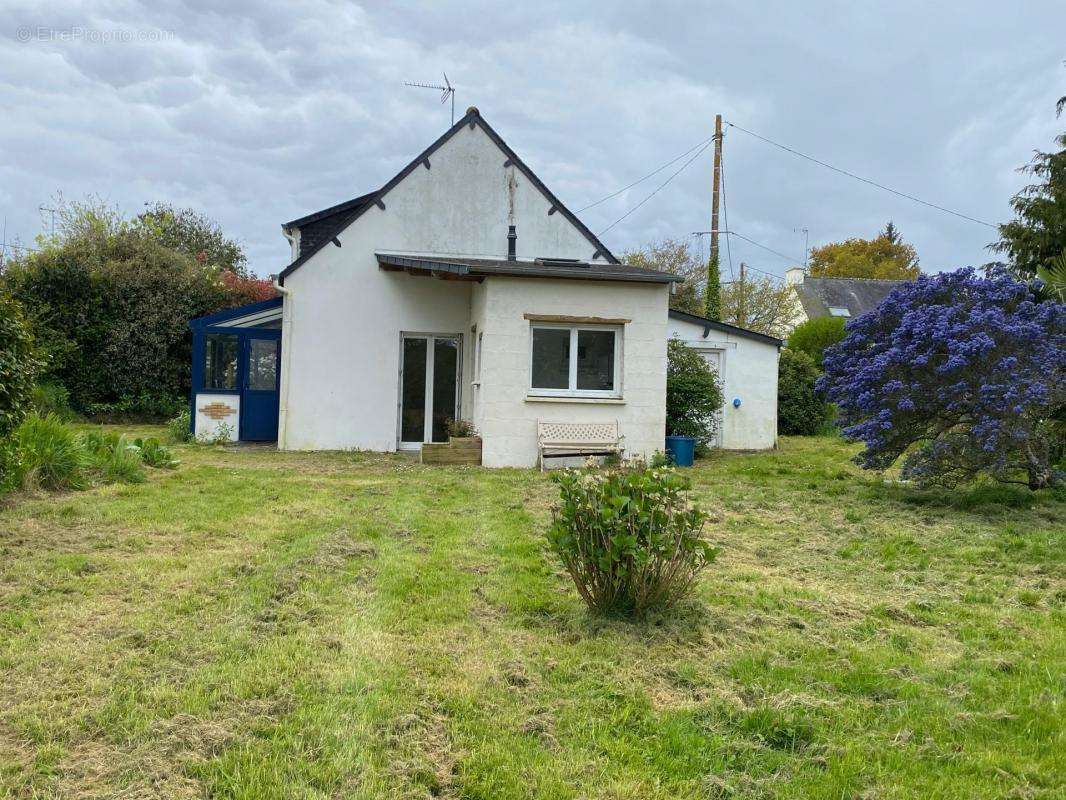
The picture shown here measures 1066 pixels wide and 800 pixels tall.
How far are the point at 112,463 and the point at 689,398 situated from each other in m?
9.36

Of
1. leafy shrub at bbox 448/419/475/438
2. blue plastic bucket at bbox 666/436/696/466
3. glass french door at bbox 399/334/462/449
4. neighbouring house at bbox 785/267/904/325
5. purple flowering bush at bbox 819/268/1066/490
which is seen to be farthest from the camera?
neighbouring house at bbox 785/267/904/325

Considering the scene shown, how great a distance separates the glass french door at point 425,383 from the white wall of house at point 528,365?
2111 mm

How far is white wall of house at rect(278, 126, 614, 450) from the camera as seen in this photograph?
13664mm

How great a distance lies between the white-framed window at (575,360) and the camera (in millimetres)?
12297

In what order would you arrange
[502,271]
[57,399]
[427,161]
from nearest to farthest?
[502,271] → [427,161] → [57,399]

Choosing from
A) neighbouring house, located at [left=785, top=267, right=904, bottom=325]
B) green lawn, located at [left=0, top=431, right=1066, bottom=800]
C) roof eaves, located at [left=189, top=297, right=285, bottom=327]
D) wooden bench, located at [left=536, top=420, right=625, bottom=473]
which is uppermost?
neighbouring house, located at [left=785, top=267, right=904, bottom=325]

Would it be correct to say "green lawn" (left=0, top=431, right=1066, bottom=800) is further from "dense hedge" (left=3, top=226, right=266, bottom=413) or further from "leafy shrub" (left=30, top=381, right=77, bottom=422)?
"dense hedge" (left=3, top=226, right=266, bottom=413)

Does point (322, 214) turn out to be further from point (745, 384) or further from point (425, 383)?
point (745, 384)

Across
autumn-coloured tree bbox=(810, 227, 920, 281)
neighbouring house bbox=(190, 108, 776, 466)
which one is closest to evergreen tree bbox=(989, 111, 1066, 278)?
neighbouring house bbox=(190, 108, 776, 466)

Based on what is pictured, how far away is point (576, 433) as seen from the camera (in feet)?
39.8

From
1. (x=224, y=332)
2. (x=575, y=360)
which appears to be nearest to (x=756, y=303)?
(x=575, y=360)

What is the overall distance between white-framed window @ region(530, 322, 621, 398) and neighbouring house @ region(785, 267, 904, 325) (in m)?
27.2

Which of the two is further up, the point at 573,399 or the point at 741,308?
the point at 741,308

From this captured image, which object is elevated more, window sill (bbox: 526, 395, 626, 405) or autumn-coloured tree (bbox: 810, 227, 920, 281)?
autumn-coloured tree (bbox: 810, 227, 920, 281)
